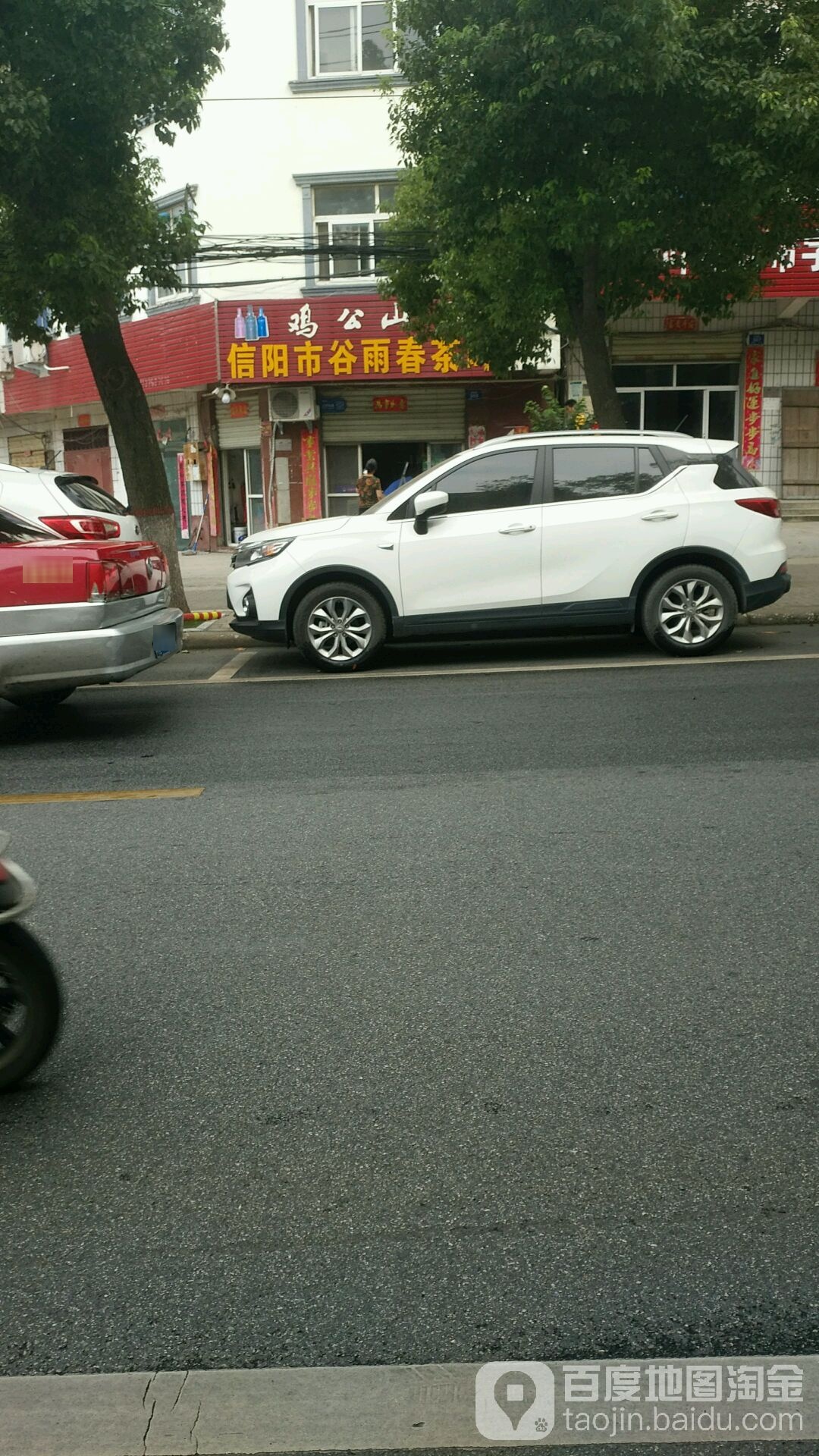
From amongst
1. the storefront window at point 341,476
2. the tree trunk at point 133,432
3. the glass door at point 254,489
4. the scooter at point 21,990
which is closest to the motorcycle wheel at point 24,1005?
the scooter at point 21,990

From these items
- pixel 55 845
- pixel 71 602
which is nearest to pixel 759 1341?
pixel 55 845

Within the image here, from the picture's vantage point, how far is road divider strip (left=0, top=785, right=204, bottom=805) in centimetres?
711

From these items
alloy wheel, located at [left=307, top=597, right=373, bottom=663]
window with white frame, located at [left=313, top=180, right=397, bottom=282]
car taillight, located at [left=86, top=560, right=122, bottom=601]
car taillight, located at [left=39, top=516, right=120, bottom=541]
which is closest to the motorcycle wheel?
car taillight, located at [left=86, top=560, right=122, bottom=601]

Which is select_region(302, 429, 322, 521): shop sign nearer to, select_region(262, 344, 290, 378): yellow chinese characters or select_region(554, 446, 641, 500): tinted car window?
select_region(262, 344, 290, 378): yellow chinese characters

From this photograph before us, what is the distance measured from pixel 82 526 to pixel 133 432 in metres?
6.12

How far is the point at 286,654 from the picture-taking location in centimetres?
1280

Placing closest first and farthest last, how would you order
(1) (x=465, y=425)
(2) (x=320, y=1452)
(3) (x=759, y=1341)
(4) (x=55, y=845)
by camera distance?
(2) (x=320, y=1452), (3) (x=759, y=1341), (4) (x=55, y=845), (1) (x=465, y=425)

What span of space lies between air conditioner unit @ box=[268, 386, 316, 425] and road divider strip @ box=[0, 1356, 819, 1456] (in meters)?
24.7

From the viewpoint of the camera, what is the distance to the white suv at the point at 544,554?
11.2 m

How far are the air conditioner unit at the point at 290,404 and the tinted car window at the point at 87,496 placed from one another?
16.4 metres

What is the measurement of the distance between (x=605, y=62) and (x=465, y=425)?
13.9 m

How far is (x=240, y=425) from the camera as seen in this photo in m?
28.1

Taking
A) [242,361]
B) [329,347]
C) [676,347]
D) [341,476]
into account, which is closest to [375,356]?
[329,347]

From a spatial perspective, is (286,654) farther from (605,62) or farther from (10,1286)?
(10,1286)
